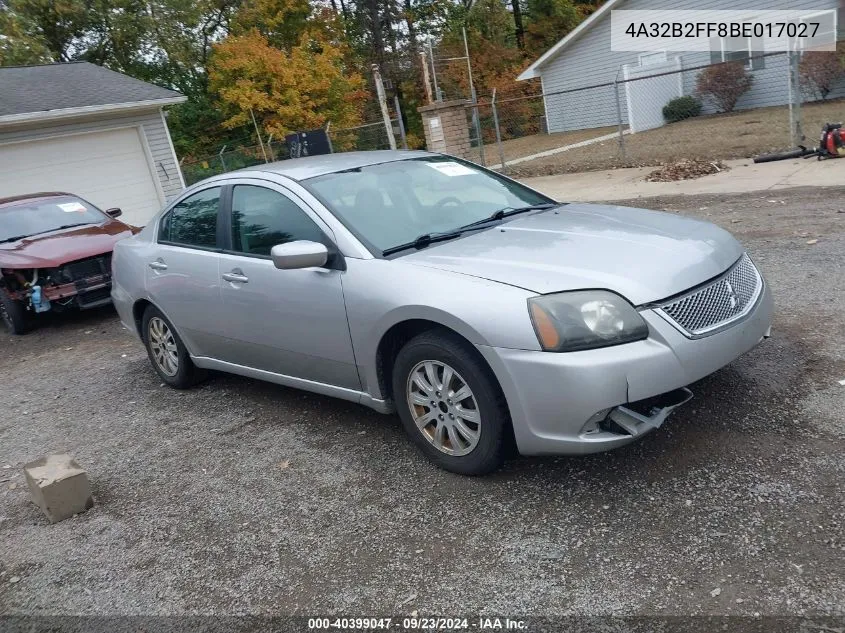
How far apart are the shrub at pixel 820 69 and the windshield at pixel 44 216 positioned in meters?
17.5

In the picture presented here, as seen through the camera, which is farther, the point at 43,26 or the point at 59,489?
the point at 43,26

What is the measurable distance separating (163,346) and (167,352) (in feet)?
0.20

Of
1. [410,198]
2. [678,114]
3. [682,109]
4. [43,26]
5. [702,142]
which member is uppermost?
[43,26]

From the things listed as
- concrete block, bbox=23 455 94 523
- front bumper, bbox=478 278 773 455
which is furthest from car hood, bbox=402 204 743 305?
concrete block, bbox=23 455 94 523

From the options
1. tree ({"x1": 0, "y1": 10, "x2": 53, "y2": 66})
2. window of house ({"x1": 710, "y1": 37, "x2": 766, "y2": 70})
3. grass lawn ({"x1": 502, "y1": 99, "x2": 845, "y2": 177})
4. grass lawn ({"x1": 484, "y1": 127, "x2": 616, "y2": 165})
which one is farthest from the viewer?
tree ({"x1": 0, "y1": 10, "x2": 53, "y2": 66})

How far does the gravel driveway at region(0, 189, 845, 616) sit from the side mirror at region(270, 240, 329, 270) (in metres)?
1.10

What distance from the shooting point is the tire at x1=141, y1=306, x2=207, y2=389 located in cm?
551

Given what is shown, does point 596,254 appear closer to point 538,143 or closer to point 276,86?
point 538,143

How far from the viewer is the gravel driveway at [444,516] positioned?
9.26 ft

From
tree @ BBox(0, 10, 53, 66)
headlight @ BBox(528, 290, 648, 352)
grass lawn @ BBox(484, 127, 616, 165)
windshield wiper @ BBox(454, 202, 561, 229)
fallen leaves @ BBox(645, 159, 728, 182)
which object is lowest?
grass lawn @ BBox(484, 127, 616, 165)

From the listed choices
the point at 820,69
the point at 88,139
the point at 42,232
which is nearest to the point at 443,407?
the point at 42,232

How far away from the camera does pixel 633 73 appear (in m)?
22.5

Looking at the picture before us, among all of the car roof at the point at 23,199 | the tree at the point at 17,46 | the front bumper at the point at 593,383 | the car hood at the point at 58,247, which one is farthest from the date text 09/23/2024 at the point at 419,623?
the tree at the point at 17,46

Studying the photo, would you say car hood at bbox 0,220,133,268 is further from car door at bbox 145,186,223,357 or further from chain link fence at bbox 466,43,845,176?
chain link fence at bbox 466,43,845,176
